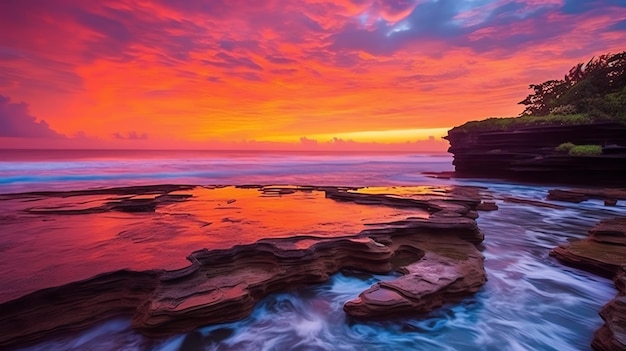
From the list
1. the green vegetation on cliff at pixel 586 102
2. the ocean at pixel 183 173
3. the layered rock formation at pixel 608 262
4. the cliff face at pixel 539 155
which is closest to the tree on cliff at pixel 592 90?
the green vegetation on cliff at pixel 586 102

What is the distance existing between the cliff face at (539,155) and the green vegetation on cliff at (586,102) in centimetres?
47

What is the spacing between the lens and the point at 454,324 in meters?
4.48

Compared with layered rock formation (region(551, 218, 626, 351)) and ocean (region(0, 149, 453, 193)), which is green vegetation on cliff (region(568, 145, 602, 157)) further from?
layered rock formation (region(551, 218, 626, 351))

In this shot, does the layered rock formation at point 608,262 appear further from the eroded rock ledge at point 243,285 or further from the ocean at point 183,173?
the ocean at point 183,173

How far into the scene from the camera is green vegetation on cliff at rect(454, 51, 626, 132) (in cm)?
1828

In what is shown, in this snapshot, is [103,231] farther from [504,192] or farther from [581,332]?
[504,192]

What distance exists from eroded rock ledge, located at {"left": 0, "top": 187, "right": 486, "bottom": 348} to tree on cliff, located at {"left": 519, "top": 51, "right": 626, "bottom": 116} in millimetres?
19062

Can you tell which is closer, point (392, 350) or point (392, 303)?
point (392, 350)

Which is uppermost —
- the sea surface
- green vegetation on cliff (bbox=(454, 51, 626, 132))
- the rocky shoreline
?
green vegetation on cliff (bbox=(454, 51, 626, 132))

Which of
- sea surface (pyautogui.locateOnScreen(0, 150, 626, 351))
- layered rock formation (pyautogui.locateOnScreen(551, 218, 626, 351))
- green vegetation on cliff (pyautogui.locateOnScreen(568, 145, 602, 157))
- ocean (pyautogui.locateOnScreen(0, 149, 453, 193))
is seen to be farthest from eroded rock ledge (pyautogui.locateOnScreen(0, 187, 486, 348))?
green vegetation on cliff (pyautogui.locateOnScreen(568, 145, 602, 157))

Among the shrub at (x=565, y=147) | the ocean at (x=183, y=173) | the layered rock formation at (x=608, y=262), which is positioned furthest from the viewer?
the ocean at (x=183, y=173)

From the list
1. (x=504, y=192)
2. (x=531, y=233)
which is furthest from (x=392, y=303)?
(x=504, y=192)

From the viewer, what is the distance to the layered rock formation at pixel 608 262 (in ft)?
12.1

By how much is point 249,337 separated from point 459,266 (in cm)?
362
